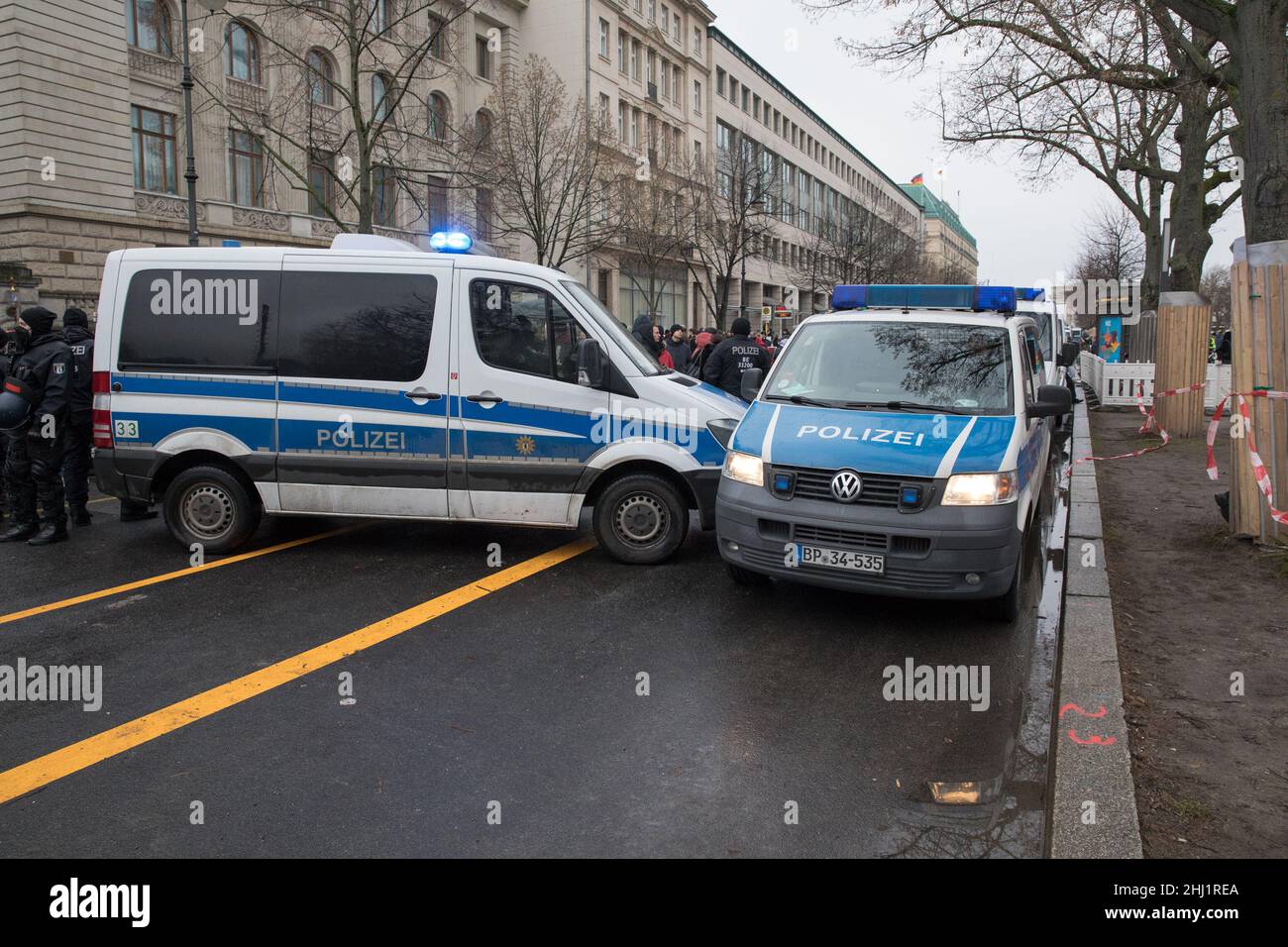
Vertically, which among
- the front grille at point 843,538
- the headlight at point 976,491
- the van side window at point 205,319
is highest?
the van side window at point 205,319

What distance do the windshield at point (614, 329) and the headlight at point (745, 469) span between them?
57.7 inches

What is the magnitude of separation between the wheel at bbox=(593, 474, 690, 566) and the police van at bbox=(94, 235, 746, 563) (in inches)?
0.6

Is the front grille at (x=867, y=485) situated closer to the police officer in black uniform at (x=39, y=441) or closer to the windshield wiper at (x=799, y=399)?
the windshield wiper at (x=799, y=399)

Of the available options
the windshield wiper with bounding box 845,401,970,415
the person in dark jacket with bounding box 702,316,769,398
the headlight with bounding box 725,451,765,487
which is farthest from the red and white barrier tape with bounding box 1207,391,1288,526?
the person in dark jacket with bounding box 702,316,769,398

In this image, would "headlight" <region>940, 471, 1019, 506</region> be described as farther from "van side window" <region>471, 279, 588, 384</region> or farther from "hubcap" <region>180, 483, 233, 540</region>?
"hubcap" <region>180, 483, 233, 540</region>

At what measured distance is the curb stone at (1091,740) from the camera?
3.36 meters

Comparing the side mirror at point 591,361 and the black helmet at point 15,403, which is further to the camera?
the black helmet at point 15,403

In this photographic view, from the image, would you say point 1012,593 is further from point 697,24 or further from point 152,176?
point 697,24

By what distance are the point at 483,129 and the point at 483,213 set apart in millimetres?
3279

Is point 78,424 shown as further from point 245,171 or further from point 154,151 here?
point 245,171

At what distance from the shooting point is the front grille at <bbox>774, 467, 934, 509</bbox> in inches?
215

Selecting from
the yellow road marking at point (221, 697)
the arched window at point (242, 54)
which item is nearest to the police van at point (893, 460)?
the yellow road marking at point (221, 697)

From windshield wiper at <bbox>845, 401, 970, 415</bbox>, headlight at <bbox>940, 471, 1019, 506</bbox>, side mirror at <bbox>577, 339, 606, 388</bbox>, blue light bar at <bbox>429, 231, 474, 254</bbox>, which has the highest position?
blue light bar at <bbox>429, 231, 474, 254</bbox>

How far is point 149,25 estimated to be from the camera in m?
27.8
